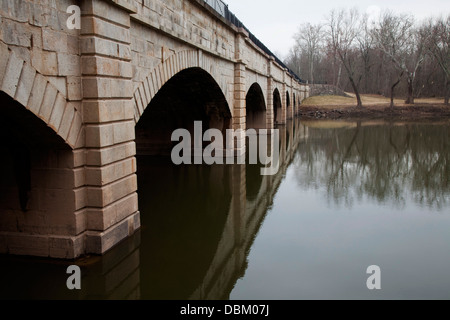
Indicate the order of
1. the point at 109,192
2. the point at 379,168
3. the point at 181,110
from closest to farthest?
the point at 109,192 < the point at 379,168 < the point at 181,110

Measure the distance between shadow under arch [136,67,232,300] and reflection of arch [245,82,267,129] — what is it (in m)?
8.51

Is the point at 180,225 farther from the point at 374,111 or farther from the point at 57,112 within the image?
the point at 374,111

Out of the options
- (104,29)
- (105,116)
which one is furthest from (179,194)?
(104,29)

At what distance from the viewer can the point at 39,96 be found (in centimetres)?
504

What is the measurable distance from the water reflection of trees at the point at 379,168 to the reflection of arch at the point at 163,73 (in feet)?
15.3

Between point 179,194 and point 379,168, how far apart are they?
7532mm

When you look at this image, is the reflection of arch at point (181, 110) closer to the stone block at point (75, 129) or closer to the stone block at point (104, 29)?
the stone block at point (104, 29)

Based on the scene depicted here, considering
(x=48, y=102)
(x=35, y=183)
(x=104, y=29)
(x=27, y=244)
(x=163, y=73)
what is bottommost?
(x=27, y=244)

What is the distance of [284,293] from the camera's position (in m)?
5.09

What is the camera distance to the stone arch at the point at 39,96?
454 cm

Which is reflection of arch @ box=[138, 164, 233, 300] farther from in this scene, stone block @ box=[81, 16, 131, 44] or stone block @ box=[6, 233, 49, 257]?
stone block @ box=[81, 16, 131, 44]

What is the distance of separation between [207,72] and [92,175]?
667 centimetres

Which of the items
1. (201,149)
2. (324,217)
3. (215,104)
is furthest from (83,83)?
(201,149)

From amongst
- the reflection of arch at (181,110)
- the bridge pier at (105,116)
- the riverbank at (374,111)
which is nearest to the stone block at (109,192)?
the bridge pier at (105,116)
